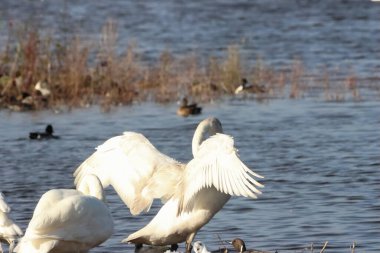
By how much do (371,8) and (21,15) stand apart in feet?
33.3

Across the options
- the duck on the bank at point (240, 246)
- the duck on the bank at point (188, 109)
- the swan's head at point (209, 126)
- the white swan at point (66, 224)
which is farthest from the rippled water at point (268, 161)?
the white swan at point (66, 224)

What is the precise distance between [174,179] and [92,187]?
70cm

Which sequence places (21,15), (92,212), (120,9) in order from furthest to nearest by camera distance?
(120,9), (21,15), (92,212)

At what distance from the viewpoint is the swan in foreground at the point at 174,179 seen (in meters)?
8.95

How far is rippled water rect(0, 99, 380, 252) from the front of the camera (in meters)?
11.0

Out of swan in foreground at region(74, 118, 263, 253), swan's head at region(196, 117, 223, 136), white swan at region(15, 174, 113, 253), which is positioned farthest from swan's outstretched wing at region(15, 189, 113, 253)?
swan's head at region(196, 117, 223, 136)

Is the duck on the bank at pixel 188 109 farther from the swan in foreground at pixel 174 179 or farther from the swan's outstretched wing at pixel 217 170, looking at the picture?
the swan's outstretched wing at pixel 217 170

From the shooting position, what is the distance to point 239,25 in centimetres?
3097

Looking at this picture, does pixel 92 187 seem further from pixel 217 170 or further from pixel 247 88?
pixel 247 88

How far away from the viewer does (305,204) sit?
39.9 ft

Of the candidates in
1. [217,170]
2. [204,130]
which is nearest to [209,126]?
[204,130]

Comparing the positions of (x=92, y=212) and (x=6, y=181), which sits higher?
(x=92, y=212)

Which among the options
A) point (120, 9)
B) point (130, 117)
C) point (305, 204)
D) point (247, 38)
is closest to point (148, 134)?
point (130, 117)

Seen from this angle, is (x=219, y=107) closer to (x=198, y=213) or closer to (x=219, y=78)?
(x=219, y=78)
